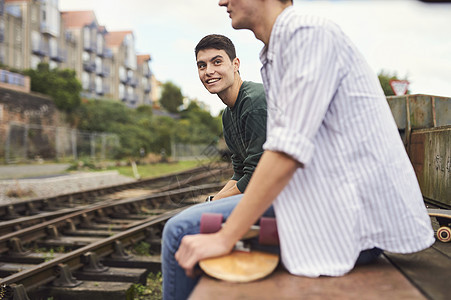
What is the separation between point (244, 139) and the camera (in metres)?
2.63

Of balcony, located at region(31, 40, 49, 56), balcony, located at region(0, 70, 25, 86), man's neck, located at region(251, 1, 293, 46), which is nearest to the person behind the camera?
man's neck, located at region(251, 1, 293, 46)

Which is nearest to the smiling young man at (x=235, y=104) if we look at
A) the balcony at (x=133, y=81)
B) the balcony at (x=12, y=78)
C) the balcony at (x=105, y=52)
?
the balcony at (x=12, y=78)

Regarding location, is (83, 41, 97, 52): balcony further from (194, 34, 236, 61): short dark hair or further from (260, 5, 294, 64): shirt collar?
(260, 5, 294, 64): shirt collar

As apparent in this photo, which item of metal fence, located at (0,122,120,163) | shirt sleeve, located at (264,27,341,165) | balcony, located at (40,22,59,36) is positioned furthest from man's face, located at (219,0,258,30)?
balcony, located at (40,22,59,36)

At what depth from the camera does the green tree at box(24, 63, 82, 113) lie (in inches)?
1113

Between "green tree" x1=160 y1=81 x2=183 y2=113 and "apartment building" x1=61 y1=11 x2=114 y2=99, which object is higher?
"apartment building" x1=61 y1=11 x2=114 y2=99

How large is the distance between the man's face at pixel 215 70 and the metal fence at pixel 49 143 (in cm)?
1854

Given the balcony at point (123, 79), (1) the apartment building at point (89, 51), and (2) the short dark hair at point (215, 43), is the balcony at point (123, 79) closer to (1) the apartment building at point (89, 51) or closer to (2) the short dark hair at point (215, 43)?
(1) the apartment building at point (89, 51)

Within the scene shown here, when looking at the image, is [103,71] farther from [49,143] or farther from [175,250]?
[175,250]

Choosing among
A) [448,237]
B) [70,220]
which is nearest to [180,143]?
[70,220]

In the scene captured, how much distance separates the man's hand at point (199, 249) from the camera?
134 cm

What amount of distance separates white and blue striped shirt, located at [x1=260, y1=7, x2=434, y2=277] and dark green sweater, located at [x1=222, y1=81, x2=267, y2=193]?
92 cm

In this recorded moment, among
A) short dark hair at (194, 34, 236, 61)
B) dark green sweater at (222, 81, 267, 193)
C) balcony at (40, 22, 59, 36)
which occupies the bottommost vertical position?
dark green sweater at (222, 81, 267, 193)

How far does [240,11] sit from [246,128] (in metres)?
1.10
